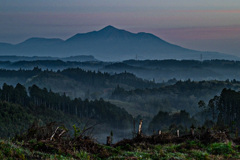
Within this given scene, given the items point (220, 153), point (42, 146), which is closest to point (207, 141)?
point (220, 153)

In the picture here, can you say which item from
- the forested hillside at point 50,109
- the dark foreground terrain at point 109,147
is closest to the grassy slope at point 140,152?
the dark foreground terrain at point 109,147

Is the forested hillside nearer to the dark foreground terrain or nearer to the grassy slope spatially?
the dark foreground terrain

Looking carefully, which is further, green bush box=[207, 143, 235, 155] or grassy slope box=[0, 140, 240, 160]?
green bush box=[207, 143, 235, 155]

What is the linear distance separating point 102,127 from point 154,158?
143 metres

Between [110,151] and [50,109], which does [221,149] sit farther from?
[50,109]

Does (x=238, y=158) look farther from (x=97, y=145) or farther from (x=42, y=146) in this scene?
(x=42, y=146)

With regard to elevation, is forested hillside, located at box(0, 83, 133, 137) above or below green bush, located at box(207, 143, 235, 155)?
below

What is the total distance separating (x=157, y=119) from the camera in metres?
124

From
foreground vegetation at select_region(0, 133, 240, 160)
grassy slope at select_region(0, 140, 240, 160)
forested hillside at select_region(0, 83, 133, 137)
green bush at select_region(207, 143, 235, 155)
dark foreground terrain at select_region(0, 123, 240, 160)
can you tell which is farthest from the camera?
forested hillside at select_region(0, 83, 133, 137)

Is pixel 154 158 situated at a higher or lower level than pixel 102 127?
higher

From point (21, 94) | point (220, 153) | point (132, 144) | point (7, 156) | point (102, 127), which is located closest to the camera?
point (7, 156)

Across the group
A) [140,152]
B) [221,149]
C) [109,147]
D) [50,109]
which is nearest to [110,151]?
[109,147]

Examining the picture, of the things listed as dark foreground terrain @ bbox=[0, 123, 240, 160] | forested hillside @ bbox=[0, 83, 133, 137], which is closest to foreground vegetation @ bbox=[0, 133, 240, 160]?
dark foreground terrain @ bbox=[0, 123, 240, 160]

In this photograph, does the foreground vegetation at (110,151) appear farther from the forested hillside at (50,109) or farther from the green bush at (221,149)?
the forested hillside at (50,109)
